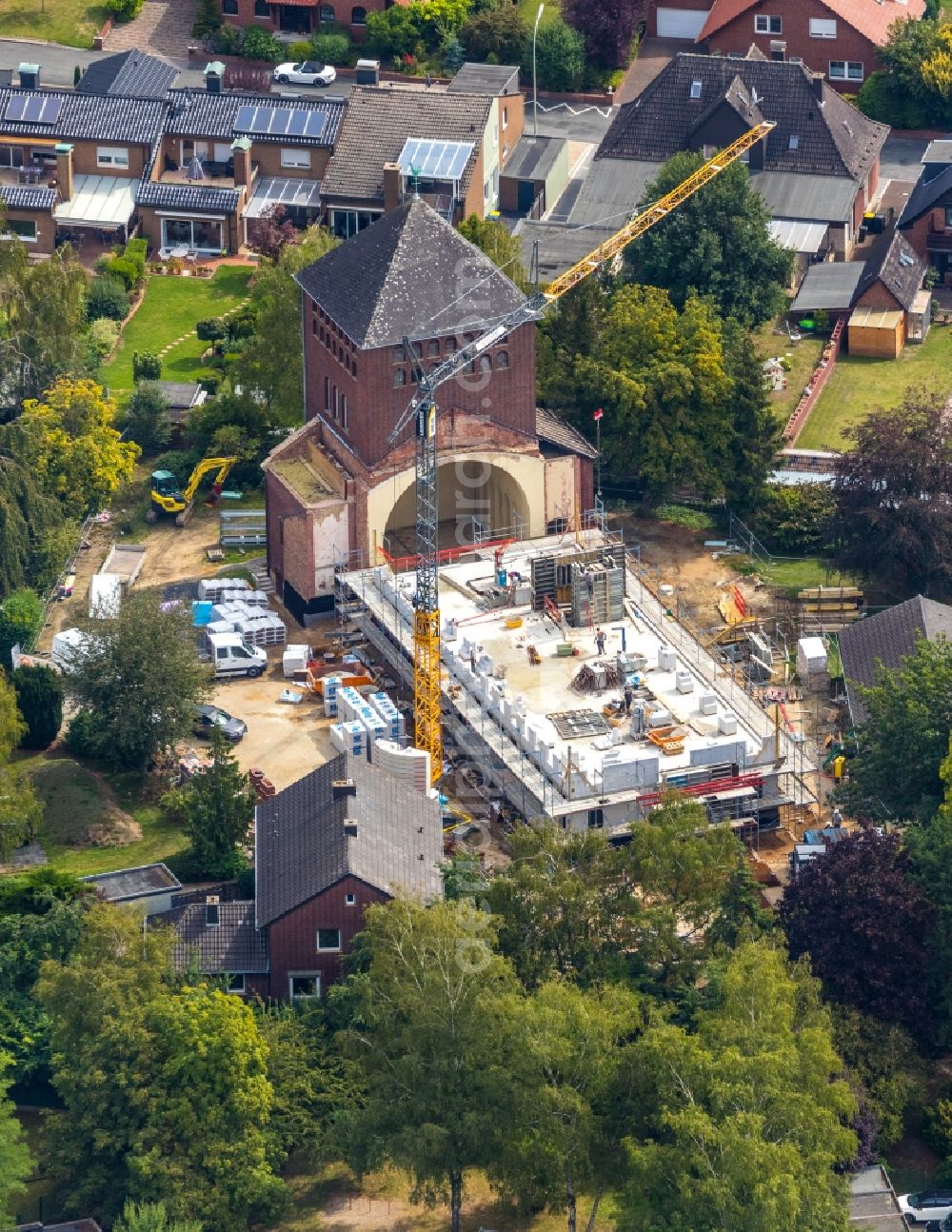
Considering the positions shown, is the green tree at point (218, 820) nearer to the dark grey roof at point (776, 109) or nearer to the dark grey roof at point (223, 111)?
the dark grey roof at point (776, 109)

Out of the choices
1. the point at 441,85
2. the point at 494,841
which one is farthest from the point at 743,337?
the point at 441,85

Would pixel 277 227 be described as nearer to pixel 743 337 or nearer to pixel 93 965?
pixel 743 337

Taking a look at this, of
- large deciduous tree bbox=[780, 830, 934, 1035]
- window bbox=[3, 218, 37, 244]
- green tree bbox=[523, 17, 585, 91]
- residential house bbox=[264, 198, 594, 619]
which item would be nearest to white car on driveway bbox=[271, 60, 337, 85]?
green tree bbox=[523, 17, 585, 91]

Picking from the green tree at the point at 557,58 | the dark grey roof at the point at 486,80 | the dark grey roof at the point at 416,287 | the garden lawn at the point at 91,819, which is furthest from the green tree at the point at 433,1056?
the green tree at the point at 557,58

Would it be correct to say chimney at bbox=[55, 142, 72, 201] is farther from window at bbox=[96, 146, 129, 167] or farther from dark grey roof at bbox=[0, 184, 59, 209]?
window at bbox=[96, 146, 129, 167]

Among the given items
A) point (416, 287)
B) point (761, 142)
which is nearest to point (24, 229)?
point (761, 142)
